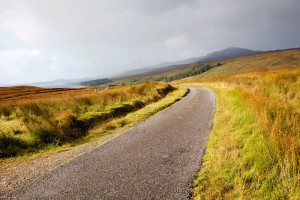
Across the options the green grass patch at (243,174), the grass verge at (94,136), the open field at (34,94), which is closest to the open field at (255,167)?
the green grass patch at (243,174)

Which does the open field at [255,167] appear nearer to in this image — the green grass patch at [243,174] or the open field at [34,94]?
the green grass patch at [243,174]

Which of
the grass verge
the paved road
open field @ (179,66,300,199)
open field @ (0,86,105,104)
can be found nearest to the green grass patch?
open field @ (179,66,300,199)

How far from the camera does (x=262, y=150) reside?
4629 mm

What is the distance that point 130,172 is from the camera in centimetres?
503

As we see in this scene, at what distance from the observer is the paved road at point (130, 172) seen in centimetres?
425

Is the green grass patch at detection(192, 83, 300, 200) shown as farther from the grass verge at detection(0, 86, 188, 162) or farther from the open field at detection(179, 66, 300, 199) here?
the grass verge at detection(0, 86, 188, 162)

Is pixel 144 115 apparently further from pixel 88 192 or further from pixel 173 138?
pixel 88 192

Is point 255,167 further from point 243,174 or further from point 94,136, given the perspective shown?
point 94,136

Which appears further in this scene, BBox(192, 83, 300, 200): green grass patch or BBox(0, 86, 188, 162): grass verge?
BBox(0, 86, 188, 162): grass verge

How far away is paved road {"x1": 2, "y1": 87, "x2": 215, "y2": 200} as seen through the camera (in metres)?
4.25

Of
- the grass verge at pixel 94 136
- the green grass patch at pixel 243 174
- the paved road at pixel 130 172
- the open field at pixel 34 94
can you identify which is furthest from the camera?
the open field at pixel 34 94

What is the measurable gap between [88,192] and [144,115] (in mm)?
8423

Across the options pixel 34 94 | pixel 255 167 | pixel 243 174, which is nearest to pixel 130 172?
pixel 243 174

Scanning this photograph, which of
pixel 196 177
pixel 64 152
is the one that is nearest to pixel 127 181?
pixel 196 177
